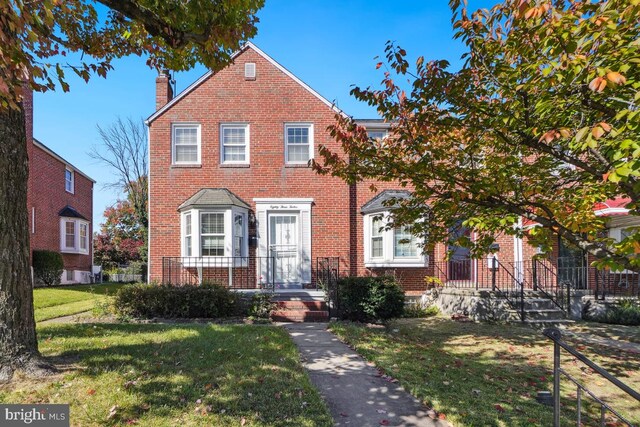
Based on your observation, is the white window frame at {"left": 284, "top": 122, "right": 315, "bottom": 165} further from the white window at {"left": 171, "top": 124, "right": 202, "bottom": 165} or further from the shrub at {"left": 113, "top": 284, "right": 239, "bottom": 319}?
the shrub at {"left": 113, "top": 284, "right": 239, "bottom": 319}

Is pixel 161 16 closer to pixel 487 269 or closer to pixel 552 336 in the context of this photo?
pixel 552 336

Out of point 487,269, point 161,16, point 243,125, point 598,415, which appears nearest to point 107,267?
point 243,125

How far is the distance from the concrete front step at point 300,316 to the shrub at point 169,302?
1367 millimetres

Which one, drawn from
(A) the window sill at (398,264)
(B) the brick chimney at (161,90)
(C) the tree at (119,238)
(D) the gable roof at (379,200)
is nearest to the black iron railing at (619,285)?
(A) the window sill at (398,264)

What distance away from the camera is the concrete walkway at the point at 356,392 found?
4.20m

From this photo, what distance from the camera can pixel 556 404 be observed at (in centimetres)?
365

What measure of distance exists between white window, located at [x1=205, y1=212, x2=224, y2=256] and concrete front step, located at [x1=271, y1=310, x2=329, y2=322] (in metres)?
3.55

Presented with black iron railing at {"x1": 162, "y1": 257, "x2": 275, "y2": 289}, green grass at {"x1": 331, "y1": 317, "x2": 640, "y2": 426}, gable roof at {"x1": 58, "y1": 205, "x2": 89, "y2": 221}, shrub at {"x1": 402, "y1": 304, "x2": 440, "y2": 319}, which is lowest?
shrub at {"x1": 402, "y1": 304, "x2": 440, "y2": 319}

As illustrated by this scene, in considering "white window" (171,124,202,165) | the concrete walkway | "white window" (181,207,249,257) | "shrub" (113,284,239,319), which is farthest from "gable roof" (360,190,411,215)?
the concrete walkway

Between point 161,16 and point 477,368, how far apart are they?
6.99 meters

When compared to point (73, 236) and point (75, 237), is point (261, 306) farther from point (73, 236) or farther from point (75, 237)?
point (73, 236)

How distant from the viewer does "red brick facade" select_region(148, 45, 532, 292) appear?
13492 millimetres

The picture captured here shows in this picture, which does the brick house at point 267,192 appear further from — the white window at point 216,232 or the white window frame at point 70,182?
the white window frame at point 70,182

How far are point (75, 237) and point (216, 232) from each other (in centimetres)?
1571
